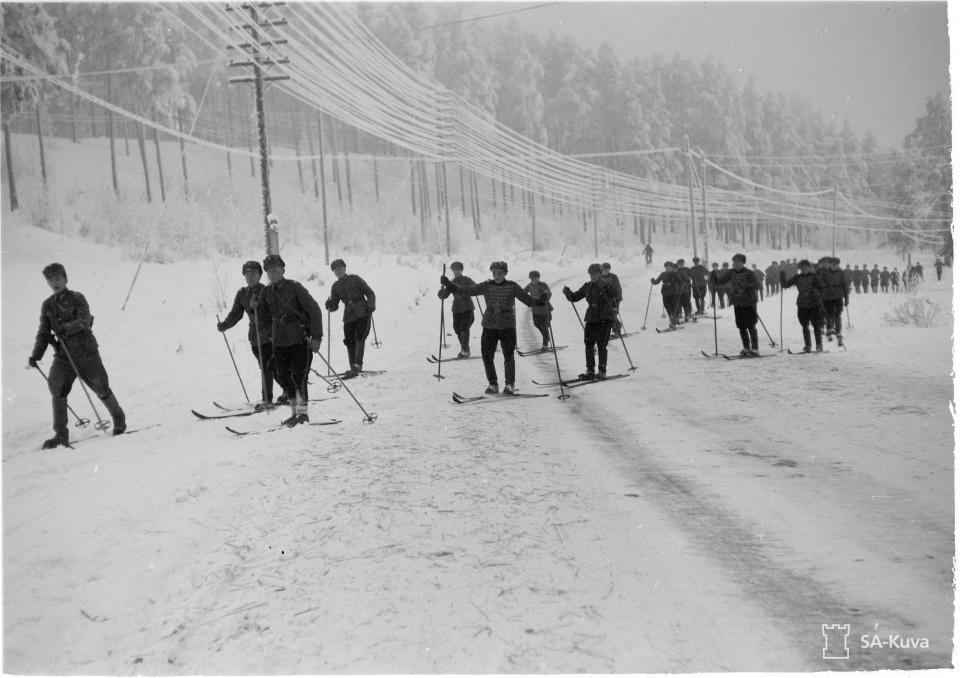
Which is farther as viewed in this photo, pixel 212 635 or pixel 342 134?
pixel 342 134

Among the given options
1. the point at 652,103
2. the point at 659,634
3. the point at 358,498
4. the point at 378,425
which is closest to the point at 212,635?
the point at 358,498

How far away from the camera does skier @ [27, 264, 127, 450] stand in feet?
23.2

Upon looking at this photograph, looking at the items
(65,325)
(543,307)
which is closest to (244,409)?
(65,325)

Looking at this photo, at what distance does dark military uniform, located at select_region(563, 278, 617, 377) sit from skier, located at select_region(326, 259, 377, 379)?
3.53 metres

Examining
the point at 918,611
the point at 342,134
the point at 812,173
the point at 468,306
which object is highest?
the point at 342,134

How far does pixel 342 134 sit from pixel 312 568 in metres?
67.7

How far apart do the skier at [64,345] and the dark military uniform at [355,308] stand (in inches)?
163

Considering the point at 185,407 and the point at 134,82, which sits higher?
the point at 134,82

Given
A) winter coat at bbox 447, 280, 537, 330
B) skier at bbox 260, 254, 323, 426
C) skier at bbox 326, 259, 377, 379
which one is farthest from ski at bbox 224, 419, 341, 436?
skier at bbox 326, 259, 377, 379

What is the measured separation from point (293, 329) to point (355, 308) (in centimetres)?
374

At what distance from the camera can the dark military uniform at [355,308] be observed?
36.3 feet

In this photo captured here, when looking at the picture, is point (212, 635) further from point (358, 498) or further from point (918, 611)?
point (918, 611)

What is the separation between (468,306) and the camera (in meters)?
13.0

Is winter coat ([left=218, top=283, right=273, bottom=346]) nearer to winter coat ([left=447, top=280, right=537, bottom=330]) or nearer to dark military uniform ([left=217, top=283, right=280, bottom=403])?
dark military uniform ([left=217, top=283, right=280, bottom=403])
